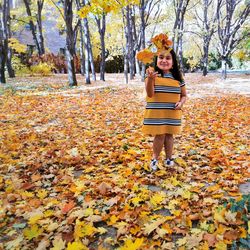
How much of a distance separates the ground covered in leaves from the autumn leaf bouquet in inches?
55.4

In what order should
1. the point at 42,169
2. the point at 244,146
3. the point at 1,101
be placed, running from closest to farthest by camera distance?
the point at 42,169, the point at 244,146, the point at 1,101

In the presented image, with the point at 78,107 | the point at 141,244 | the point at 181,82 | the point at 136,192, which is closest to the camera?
the point at 141,244

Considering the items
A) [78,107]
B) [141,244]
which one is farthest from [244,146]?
[78,107]

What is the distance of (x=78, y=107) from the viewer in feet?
29.7

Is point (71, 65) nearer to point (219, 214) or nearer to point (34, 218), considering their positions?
point (34, 218)

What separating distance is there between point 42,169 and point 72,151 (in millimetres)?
781

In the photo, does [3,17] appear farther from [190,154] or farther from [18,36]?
[18,36]

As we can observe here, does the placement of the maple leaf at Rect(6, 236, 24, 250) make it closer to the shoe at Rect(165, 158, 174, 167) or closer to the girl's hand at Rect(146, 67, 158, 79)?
the girl's hand at Rect(146, 67, 158, 79)

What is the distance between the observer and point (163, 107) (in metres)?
3.40

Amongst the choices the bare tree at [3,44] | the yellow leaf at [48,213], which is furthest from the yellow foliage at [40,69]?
the yellow leaf at [48,213]

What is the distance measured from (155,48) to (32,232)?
210 centimetres

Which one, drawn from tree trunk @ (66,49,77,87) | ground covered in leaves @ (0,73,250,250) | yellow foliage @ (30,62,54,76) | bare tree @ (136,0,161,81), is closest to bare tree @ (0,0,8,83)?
tree trunk @ (66,49,77,87)

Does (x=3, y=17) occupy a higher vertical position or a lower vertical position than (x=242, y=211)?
higher

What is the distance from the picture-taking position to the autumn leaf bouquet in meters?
2.83
